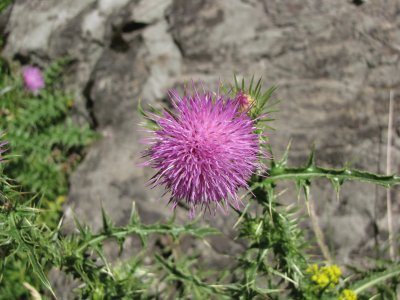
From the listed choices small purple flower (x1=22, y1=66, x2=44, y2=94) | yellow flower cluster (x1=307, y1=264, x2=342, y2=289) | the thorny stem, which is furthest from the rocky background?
yellow flower cluster (x1=307, y1=264, x2=342, y2=289)

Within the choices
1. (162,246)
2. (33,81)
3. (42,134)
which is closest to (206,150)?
(162,246)

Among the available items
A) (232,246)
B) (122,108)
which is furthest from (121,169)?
(232,246)

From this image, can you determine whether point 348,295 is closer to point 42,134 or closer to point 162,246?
point 162,246

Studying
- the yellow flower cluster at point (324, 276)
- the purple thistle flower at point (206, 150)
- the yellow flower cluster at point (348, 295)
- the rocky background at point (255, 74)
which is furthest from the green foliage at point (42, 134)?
the yellow flower cluster at point (348, 295)

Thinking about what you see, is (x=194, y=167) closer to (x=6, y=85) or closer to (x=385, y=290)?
(x=385, y=290)

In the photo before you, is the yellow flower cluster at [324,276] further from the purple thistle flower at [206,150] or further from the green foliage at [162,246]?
the purple thistle flower at [206,150]
